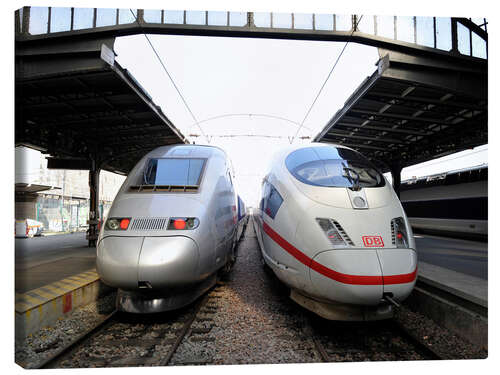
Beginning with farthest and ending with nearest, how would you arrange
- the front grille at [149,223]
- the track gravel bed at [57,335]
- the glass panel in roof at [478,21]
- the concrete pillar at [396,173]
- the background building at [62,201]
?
the background building at [62,201] → the concrete pillar at [396,173] → the front grille at [149,223] → the glass panel in roof at [478,21] → the track gravel bed at [57,335]

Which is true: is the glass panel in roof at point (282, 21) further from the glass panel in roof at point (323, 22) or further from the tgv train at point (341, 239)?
the tgv train at point (341, 239)

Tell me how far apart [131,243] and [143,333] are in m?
1.06

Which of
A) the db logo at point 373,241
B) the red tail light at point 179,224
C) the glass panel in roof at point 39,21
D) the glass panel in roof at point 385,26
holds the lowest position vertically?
the db logo at point 373,241

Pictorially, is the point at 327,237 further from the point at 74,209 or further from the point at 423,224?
the point at 74,209

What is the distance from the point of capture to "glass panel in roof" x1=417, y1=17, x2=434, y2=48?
3.61 m

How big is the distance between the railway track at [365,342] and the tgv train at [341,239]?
0.32m

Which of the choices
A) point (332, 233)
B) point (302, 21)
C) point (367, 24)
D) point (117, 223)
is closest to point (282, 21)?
point (302, 21)

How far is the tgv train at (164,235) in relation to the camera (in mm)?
3062

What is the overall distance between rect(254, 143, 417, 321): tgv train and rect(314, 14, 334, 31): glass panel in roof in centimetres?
201

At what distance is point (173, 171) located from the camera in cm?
424

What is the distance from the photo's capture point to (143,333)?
3.29m

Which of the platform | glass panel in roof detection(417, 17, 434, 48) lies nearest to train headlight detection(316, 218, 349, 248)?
the platform

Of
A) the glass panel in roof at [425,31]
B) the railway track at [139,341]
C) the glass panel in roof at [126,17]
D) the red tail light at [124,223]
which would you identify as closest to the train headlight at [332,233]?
the railway track at [139,341]

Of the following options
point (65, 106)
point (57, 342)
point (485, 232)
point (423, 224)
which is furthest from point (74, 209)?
point (485, 232)
